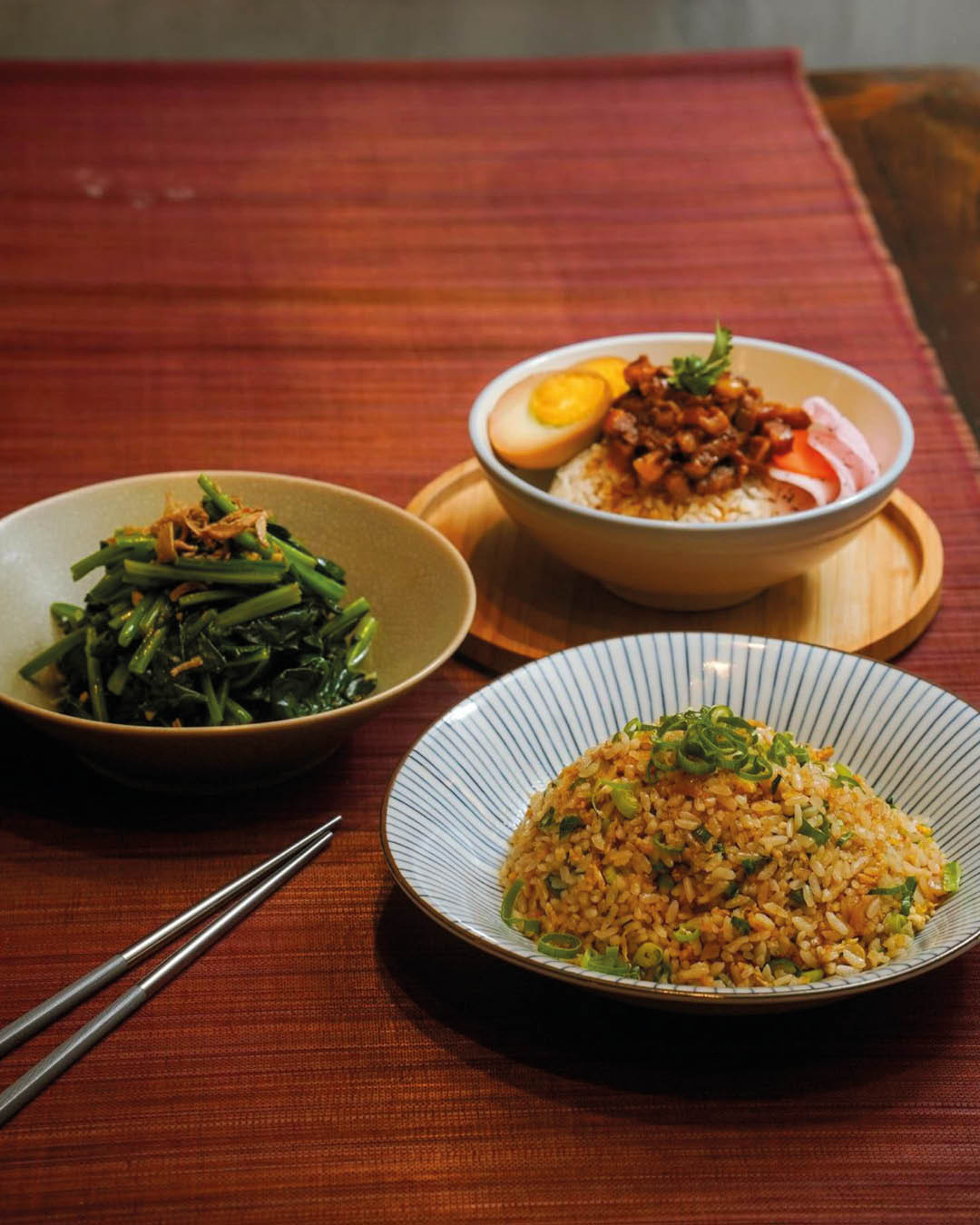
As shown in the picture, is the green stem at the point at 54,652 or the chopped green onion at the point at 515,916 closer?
the chopped green onion at the point at 515,916

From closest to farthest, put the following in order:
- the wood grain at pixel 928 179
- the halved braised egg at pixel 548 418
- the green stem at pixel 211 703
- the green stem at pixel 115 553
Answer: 1. the green stem at pixel 211 703
2. the green stem at pixel 115 553
3. the halved braised egg at pixel 548 418
4. the wood grain at pixel 928 179

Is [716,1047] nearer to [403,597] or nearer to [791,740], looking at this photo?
[791,740]

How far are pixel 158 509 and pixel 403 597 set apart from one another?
14.3 inches

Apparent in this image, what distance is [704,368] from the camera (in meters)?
1.97

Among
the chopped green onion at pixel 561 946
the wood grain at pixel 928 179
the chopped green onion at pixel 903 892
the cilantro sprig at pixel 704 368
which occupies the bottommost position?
the wood grain at pixel 928 179

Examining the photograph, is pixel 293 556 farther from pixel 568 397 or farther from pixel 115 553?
pixel 568 397

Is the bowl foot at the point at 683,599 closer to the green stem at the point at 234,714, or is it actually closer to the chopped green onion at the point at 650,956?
the green stem at the point at 234,714

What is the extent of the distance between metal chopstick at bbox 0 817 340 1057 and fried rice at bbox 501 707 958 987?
28cm

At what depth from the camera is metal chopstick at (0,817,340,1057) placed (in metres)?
1.27

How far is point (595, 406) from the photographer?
2.06 metres

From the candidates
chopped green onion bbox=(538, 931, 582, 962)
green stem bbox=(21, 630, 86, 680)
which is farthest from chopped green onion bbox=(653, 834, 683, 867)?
green stem bbox=(21, 630, 86, 680)

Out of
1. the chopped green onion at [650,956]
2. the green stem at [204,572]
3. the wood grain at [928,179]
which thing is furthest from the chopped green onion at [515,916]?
the wood grain at [928,179]

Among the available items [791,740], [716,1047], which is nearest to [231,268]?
[791,740]

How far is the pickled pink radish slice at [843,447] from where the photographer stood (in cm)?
193
